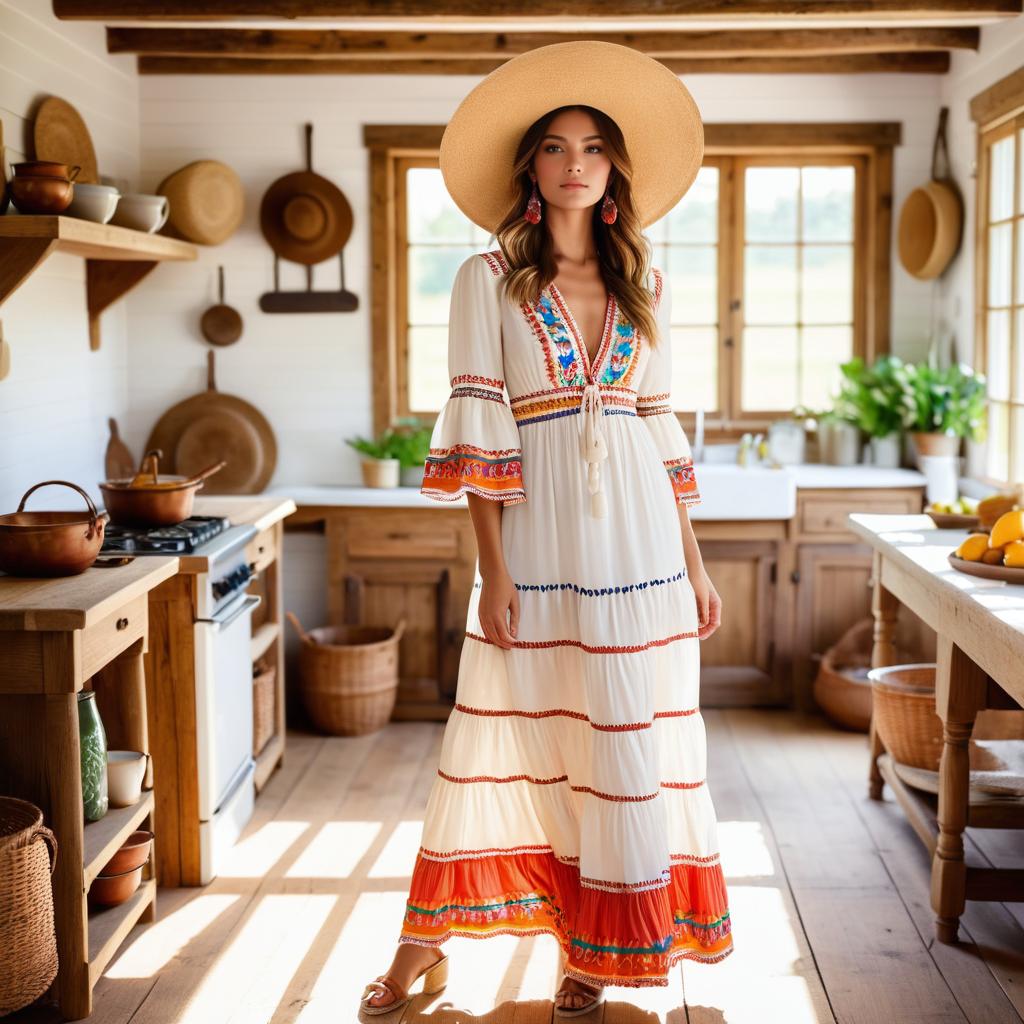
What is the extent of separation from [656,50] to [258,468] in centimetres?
229

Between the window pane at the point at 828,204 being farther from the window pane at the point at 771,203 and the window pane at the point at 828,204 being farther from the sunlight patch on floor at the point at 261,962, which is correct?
the sunlight patch on floor at the point at 261,962

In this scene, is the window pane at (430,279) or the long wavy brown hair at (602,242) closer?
the long wavy brown hair at (602,242)

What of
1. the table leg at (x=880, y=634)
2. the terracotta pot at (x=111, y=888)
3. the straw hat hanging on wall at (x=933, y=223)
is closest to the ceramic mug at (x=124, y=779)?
the terracotta pot at (x=111, y=888)

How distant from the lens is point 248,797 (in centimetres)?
383

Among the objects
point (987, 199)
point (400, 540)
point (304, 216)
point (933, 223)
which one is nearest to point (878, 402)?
point (933, 223)

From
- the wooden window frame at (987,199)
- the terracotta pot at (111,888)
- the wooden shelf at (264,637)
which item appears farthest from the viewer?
the wooden window frame at (987,199)

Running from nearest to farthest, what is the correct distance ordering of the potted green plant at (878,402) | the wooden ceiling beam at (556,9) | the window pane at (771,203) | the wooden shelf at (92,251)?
the wooden shelf at (92,251), the wooden ceiling beam at (556,9), the potted green plant at (878,402), the window pane at (771,203)

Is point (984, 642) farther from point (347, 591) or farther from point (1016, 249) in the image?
point (347, 591)

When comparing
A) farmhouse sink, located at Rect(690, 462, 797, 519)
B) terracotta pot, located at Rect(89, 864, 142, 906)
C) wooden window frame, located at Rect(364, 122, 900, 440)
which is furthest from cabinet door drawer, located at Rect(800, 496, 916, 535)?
terracotta pot, located at Rect(89, 864, 142, 906)

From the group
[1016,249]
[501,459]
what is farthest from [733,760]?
[501,459]

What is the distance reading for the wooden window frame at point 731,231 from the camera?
5191 mm

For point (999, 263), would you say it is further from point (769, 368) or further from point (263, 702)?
point (263, 702)

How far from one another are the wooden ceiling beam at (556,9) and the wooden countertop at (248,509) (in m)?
1.61

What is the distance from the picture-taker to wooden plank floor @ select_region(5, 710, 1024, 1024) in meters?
2.68
